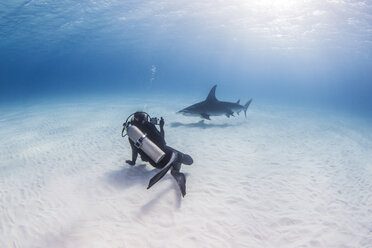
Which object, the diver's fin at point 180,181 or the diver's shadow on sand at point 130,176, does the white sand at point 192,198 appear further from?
the diver's fin at point 180,181

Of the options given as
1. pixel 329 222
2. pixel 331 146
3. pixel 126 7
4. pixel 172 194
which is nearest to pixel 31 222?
pixel 172 194

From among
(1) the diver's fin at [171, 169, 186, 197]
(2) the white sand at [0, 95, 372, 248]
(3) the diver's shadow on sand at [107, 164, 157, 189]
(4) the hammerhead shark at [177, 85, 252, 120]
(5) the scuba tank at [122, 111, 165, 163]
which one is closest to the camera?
(2) the white sand at [0, 95, 372, 248]

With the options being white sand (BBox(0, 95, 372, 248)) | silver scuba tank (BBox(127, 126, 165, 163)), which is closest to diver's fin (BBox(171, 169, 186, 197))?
white sand (BBox(0, 95, 372, 248))

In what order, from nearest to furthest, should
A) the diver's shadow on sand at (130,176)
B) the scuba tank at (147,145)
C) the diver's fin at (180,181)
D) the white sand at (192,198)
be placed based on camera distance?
the white sand at (192,198), the scuba tank at (147,145), the diver's fin at (180,181), the diver's shadow on sand at (130,176)

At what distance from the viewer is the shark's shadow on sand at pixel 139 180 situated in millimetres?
4536

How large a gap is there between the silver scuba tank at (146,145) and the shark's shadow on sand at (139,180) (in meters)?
1.11

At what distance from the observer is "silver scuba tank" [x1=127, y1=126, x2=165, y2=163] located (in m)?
4.12

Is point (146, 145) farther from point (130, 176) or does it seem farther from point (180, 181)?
point (130, 176)

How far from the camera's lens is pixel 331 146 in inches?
401

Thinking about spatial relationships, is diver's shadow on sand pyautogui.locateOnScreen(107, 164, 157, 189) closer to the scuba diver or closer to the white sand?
the white sand

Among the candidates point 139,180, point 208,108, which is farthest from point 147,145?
point 208,108

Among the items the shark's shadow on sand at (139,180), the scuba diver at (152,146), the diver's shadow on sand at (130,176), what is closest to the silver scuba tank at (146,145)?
the scuba diver at (152,146)

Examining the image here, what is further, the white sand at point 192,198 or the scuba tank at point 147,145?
the scuba tank at point 147,145

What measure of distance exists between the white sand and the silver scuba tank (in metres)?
1.14
